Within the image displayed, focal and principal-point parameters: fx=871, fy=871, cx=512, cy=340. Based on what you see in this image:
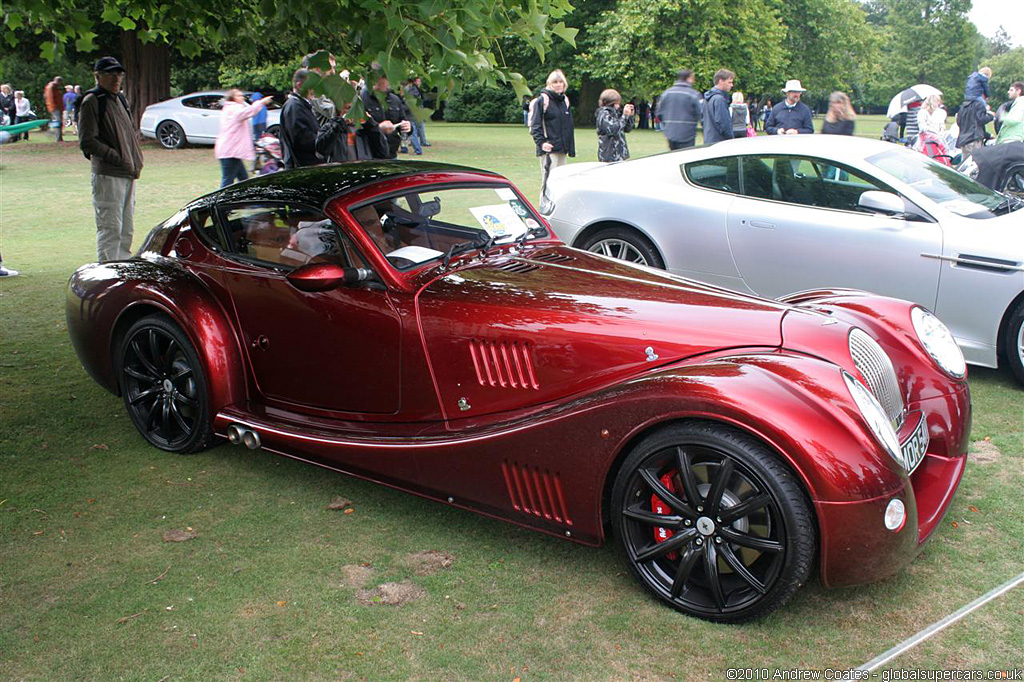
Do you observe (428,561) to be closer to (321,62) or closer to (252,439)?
(252,439)

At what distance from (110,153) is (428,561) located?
5.96m

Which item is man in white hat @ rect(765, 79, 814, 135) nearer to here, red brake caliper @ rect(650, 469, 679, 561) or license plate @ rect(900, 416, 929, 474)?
license plate @ rect(900, 416, 929, 474)

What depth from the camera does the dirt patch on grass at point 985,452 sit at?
4.59 m

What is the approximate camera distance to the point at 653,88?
36.8 meters

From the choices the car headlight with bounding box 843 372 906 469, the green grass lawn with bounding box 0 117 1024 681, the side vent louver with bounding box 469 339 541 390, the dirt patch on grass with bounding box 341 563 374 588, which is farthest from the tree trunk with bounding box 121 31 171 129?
the car headlight with bounding box 843 372 906 469

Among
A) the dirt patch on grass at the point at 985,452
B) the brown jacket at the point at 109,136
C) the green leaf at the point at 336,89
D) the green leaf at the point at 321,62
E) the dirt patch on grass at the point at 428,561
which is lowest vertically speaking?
the dirt patch on grass at the point at 428,561

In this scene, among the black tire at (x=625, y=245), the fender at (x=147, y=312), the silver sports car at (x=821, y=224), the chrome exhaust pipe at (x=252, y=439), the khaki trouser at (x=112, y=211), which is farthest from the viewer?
the khaki trouser at (x=112, y=211)

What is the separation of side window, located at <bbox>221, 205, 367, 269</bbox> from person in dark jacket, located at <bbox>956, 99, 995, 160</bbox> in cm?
1318

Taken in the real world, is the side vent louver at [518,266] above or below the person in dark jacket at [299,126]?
below

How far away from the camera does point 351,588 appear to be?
353 centimetres

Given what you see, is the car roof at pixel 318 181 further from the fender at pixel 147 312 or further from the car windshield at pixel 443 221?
the fender at pixel 147 312

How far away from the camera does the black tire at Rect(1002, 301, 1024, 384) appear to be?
5.46 meters

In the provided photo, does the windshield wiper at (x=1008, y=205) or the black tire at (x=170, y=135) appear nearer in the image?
the windshield wiper at (x=1008, y=205)

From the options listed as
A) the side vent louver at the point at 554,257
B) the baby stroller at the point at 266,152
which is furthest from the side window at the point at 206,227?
the baby stroller at the point at 266,152
